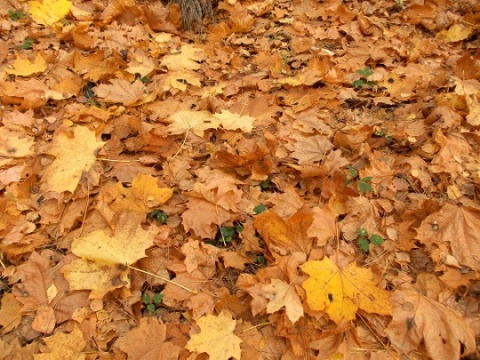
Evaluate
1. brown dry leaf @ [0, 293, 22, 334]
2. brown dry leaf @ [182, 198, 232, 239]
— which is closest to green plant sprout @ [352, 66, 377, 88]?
brown dry leaf @ [182, 198, 232, 239]

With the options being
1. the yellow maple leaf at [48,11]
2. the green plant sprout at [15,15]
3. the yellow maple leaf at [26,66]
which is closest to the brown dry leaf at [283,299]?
the yellow maple leaf at [26,66]

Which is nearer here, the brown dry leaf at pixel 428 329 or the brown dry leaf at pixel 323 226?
the brown dry leaf at pixel 428 329

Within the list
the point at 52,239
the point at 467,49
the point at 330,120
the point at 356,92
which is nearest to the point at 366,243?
the point at 330,120

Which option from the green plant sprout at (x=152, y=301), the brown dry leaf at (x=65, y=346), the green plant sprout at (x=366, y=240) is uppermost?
the green plant sprout at (x=366, y=240)

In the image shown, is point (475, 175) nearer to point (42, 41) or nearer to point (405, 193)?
point (405, 193)

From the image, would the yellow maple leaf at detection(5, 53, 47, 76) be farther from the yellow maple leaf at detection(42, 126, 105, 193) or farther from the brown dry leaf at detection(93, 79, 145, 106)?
the yellow maple leaf at detection(42, 126, 105, 193)

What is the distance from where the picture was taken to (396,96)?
284 centimetres

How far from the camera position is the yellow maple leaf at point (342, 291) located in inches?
67.3

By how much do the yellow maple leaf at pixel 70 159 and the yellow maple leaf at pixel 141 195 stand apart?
Result: 28 centimetres

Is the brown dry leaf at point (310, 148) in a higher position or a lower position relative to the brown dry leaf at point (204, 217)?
higher

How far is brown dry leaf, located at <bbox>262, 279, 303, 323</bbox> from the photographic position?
1707 millimetres

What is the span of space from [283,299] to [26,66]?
8.80ft

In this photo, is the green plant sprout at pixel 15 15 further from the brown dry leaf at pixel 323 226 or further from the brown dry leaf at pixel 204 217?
the brown dry leaf at pixel 323 226

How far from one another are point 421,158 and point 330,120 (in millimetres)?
672
